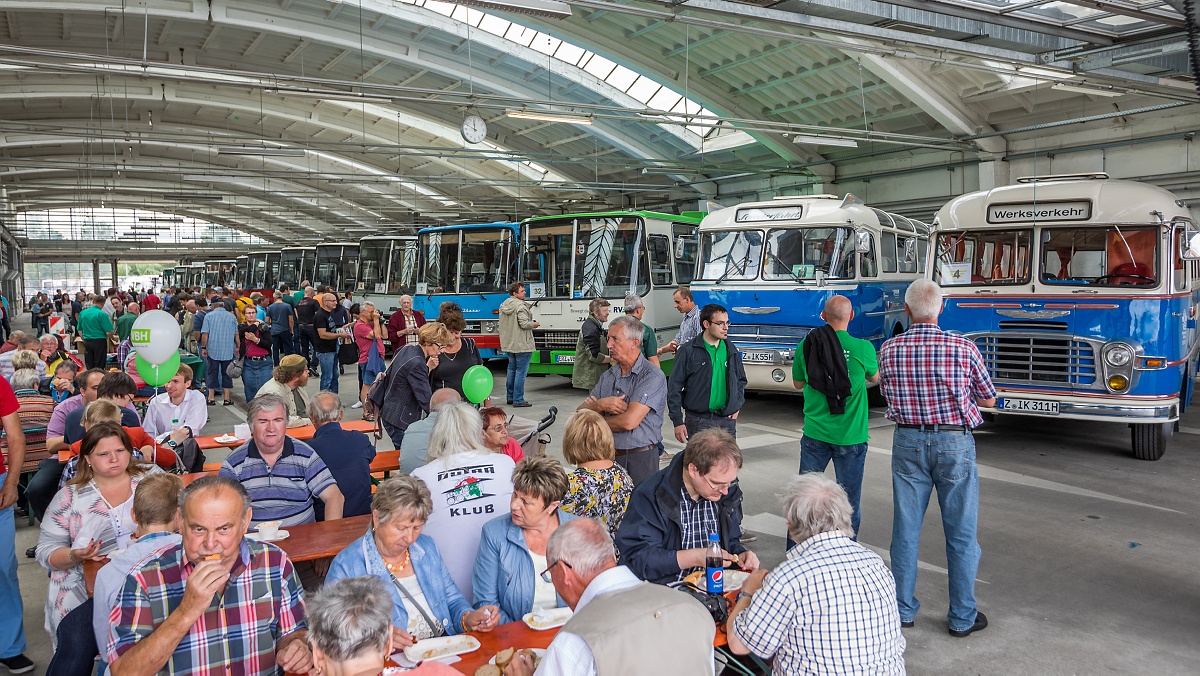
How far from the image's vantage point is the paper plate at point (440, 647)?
3117 millimetres

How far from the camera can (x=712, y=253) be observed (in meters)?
12.4

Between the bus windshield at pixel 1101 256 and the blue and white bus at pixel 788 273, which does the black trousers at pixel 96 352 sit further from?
the bus windshield at pixel 1101 256

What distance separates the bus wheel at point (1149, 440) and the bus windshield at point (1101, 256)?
1.57 m

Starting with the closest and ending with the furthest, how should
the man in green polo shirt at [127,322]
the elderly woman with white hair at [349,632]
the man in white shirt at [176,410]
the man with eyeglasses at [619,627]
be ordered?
1. the man with eyeglasses at [619,627]
2. the elderly woman with white hair at [349,632]
3. the man in white shirt at [176,410]
4. the man in green polo shirt at [127,322]

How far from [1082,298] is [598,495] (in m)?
6.79

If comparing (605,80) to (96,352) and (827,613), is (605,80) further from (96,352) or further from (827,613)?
(827,613)

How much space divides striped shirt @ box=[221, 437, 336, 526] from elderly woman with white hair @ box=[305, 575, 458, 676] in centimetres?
225

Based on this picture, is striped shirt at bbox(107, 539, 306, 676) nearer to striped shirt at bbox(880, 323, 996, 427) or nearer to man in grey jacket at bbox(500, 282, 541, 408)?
striped shirt at bbox(880, 323, 996, 427)

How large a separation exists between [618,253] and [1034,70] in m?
7.27

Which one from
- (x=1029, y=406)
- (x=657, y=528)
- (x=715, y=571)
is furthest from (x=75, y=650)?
(x=1029, y=406)

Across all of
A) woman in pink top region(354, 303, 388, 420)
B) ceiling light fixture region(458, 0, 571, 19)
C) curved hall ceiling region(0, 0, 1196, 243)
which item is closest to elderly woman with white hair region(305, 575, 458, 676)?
ceiling light fixture region(458, 0, 571, 19)

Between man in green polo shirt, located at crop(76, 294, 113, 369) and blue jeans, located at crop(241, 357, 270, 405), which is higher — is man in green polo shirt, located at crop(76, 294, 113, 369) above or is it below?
above

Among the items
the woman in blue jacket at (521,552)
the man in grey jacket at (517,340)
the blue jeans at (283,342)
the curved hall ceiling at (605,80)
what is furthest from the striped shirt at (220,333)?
the woman in blue jacket at (521,552)

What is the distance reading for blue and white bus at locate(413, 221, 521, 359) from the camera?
1608 cm
